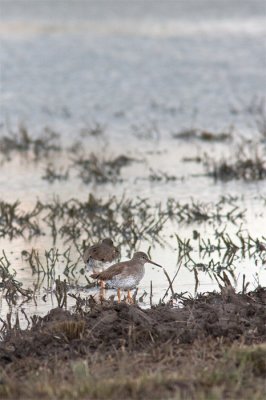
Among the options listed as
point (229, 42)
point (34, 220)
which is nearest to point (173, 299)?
point (34, 220)

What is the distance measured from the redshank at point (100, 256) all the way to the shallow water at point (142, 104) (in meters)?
0.28

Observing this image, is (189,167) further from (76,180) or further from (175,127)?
(175,127)

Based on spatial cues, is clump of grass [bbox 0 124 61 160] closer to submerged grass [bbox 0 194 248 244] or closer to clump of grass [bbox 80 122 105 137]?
clump of grass [bbox 80 122 105 137]

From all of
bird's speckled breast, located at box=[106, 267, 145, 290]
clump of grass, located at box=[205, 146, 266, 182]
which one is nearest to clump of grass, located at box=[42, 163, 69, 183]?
clump of grass, located at box=[205, 146, 266, 182]

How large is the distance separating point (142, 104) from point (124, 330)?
1641 centimetres

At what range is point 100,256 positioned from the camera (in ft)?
32.4

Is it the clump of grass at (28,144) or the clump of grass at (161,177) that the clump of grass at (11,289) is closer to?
the clump of grass at (161,177)

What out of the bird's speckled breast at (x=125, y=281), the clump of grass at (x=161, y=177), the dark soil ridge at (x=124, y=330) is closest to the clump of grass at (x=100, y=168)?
the clump of grass at (x=161, y=177)

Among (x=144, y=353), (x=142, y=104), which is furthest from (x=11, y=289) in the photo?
(x=142, y=104)

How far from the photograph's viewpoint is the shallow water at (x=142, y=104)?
12180 millimetres

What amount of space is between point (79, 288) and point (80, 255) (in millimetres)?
936

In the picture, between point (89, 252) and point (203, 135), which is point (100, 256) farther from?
point (203, 135)

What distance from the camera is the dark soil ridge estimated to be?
285 inches

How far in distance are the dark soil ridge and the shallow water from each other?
1.28 metres
